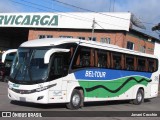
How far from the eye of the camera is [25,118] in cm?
1243

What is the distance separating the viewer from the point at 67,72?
1619 cm

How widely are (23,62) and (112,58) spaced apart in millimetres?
5428

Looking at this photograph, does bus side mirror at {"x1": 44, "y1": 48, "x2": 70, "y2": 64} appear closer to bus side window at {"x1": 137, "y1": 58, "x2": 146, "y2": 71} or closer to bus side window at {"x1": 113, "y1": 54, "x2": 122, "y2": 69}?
bus side window at {"x1": 113, "y1": 54, "x2": 122, "y2": 69}

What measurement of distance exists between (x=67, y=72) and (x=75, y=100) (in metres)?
1.33

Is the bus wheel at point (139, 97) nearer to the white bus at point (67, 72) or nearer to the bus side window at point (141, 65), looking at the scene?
the bus side window at point (141, 65)

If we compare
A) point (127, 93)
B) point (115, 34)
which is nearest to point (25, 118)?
point (127, 93)

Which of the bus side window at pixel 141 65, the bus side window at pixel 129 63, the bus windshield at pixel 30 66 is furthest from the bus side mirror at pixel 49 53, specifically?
the bus side window at pixel 141 65

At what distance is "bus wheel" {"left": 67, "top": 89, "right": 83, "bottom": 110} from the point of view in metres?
16.4

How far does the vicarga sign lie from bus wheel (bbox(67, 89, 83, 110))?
31.8 m

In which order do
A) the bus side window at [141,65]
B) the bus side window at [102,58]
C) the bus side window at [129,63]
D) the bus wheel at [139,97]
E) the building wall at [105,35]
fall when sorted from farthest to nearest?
the building wall at [105,35] < the bus side window at [141,65] < the bus wheel at [139,97] < the bus side window at [129,63] < the bus side window at [102,58]

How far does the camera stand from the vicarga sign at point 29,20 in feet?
159

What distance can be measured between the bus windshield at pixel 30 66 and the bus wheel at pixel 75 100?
6.17 ft

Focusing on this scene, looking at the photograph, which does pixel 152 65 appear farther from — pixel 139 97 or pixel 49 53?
pixel 49 53

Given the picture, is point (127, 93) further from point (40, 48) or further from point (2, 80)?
point (2, 80)
